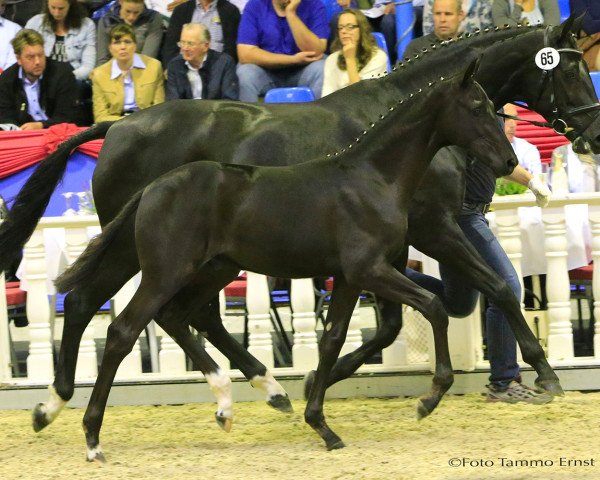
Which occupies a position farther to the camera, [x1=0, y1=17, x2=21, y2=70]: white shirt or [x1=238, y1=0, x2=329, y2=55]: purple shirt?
[x1=0, y1=17, x2=21, y2=70]: white shirt

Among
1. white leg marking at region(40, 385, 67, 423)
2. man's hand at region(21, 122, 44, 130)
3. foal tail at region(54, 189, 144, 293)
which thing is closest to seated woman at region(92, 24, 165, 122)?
man's hand at region(21, 122, 44, 130)

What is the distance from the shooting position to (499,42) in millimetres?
6227

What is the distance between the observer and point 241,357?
246 inches

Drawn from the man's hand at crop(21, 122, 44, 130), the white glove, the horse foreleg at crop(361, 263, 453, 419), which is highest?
the man's hand at crop(21, 122, 44, 130)

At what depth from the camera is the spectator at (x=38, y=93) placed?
1036 cm

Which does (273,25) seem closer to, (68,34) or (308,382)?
(68,34)

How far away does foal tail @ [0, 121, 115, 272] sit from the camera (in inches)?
253

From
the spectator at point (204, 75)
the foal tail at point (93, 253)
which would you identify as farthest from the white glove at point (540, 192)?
the spectator at point (204, 75)

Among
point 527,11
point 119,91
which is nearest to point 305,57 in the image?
point 119,91

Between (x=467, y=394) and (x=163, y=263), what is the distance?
243cm

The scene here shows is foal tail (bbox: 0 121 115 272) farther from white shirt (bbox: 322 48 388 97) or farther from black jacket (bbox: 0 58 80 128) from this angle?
black jacket (bbox: 0 58 80 128)

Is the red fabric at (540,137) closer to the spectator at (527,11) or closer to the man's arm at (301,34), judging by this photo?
the spectator at (527,11)

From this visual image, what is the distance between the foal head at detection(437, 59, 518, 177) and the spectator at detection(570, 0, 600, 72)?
5587 millimetres

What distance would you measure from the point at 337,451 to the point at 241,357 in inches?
33.3
